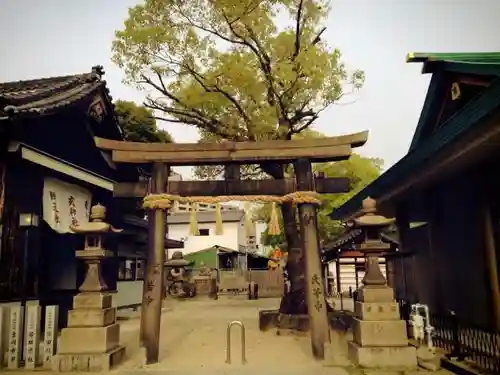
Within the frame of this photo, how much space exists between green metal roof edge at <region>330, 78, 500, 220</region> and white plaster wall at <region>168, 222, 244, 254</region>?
40.4m

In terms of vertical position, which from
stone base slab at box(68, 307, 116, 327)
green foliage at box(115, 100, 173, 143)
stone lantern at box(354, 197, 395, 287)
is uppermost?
green foliage at box(115, 100, 173, 143)

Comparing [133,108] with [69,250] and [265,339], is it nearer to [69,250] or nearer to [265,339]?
[69,250]

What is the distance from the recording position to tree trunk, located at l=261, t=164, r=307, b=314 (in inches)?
554

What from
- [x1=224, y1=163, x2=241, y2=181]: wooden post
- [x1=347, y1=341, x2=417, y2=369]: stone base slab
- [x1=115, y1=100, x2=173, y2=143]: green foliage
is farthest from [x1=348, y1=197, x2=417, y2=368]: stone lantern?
[x1=115, y1=100, x2=173, y2=143]: green foliage

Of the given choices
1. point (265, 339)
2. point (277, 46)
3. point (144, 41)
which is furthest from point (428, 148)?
point (144, 41)

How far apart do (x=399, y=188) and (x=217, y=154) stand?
15.7ft

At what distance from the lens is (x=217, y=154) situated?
9.72 metres

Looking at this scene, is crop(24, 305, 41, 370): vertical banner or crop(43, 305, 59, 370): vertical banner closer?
crop(24, 305, 41, 370): vertical banner

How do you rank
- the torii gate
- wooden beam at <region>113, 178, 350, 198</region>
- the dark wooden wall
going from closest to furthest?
the torii gate, the dark wooden wall, wooden beam at <region>113, 178, 350, 198</region>

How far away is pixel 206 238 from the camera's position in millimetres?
52062

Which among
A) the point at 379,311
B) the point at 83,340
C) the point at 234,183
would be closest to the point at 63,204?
the point at 83,340

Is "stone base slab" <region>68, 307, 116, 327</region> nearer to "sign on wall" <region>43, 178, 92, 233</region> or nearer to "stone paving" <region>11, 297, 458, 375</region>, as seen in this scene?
"stone paving" <region>11, 297, 458, 375</region>

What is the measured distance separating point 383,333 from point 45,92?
40.9 ft

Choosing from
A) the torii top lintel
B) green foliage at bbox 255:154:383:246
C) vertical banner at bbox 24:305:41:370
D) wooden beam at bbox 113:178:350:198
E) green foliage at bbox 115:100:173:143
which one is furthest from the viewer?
green foliage at bbox 255:154:383:246
